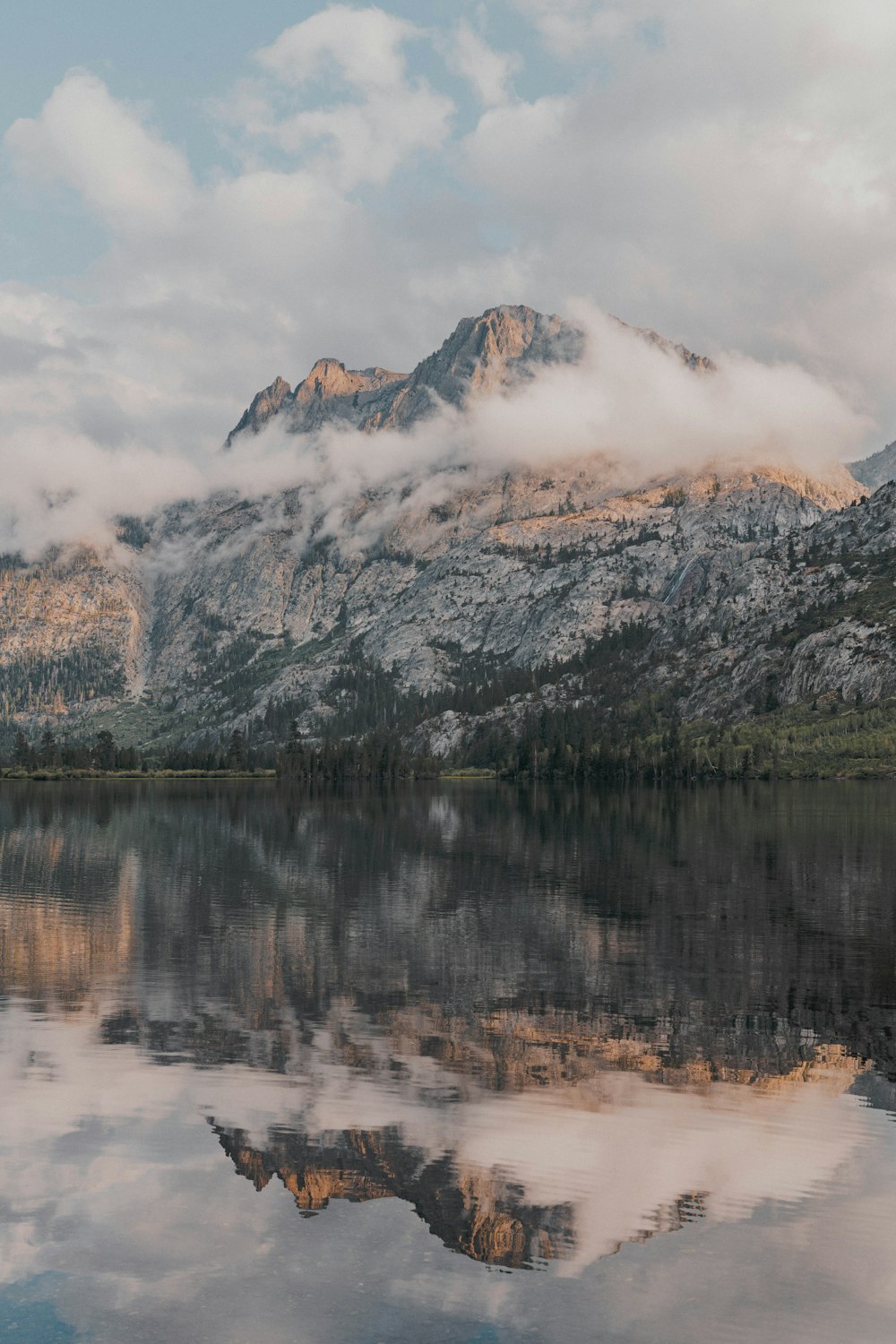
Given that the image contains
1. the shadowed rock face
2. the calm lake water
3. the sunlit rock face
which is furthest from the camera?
the sunlit rock face

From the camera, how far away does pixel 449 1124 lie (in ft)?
99.7

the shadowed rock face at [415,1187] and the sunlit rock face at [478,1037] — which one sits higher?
the shadowed rock face at [415,1187]

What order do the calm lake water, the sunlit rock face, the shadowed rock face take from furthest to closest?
the sunlit rock face
the shadowed rock face
the calm lake water

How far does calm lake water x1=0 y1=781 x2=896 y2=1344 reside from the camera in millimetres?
20547

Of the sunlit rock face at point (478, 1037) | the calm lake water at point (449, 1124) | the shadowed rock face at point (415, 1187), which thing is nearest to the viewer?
the calm lake water at point (449, 1124)

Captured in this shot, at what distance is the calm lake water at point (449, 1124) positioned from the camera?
2055cm

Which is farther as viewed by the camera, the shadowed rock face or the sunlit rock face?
the sunlit rock face

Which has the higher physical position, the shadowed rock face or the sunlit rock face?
the shadowed rock face

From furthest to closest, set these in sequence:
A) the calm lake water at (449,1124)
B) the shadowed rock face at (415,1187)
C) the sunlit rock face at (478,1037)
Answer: the sunlit rock face at (478,1037) → the shadowed rock face at (415,1187) → the calm lake water at (449,1124)

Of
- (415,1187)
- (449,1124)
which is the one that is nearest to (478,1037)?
(449,1124)

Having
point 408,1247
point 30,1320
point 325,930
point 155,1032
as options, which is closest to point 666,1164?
point 408,1247

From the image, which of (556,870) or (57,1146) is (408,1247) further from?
(556,870)

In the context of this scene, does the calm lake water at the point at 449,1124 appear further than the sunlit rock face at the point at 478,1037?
No

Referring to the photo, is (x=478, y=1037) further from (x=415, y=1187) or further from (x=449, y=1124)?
(x=415, y=1187)
